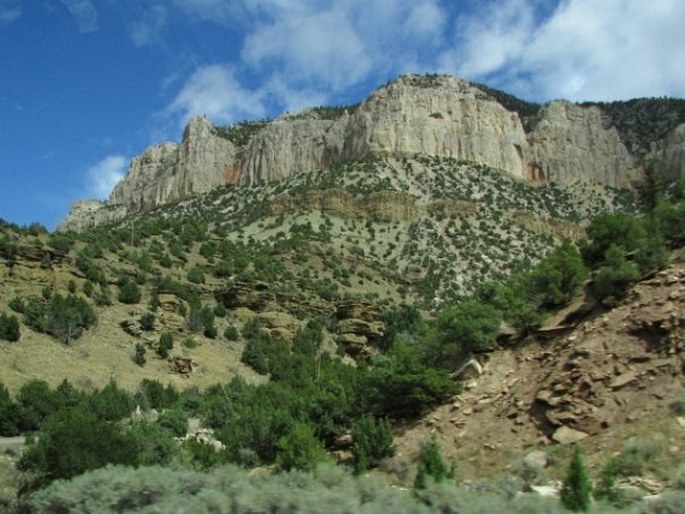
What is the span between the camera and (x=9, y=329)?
33.9 m

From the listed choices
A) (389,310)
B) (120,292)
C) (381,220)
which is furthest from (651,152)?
(120,292)

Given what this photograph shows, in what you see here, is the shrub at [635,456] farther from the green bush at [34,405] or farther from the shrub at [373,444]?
the green bush at [34,405]

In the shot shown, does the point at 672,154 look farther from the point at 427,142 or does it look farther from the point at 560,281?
the point at 560,281

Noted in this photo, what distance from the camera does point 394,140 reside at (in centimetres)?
10319

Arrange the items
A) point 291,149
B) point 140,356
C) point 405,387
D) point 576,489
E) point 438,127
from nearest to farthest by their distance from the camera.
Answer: point 576,489 → point 405,387 → point 140,356 → point 438,127 → point 291,149

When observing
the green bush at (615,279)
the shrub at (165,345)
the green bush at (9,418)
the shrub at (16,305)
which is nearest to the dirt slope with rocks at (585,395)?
the green bush at (615,279)

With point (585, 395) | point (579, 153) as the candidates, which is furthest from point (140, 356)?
point (579, 153)

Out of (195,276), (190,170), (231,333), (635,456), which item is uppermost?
(190,170)

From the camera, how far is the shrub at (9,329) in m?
33.8

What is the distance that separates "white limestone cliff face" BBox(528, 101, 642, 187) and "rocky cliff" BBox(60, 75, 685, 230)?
0.51ft

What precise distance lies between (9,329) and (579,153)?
317 ft

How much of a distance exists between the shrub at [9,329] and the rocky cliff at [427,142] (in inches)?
2834

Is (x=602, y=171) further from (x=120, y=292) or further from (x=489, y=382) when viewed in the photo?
(x=489, y=382)

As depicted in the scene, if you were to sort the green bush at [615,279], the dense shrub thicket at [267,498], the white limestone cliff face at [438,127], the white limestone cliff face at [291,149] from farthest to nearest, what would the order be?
the white limestone cliff face at [291,149], the white limestone cliff face at [438,127], the green bush at [615,279], the dense shrub thicket at [267,498]
